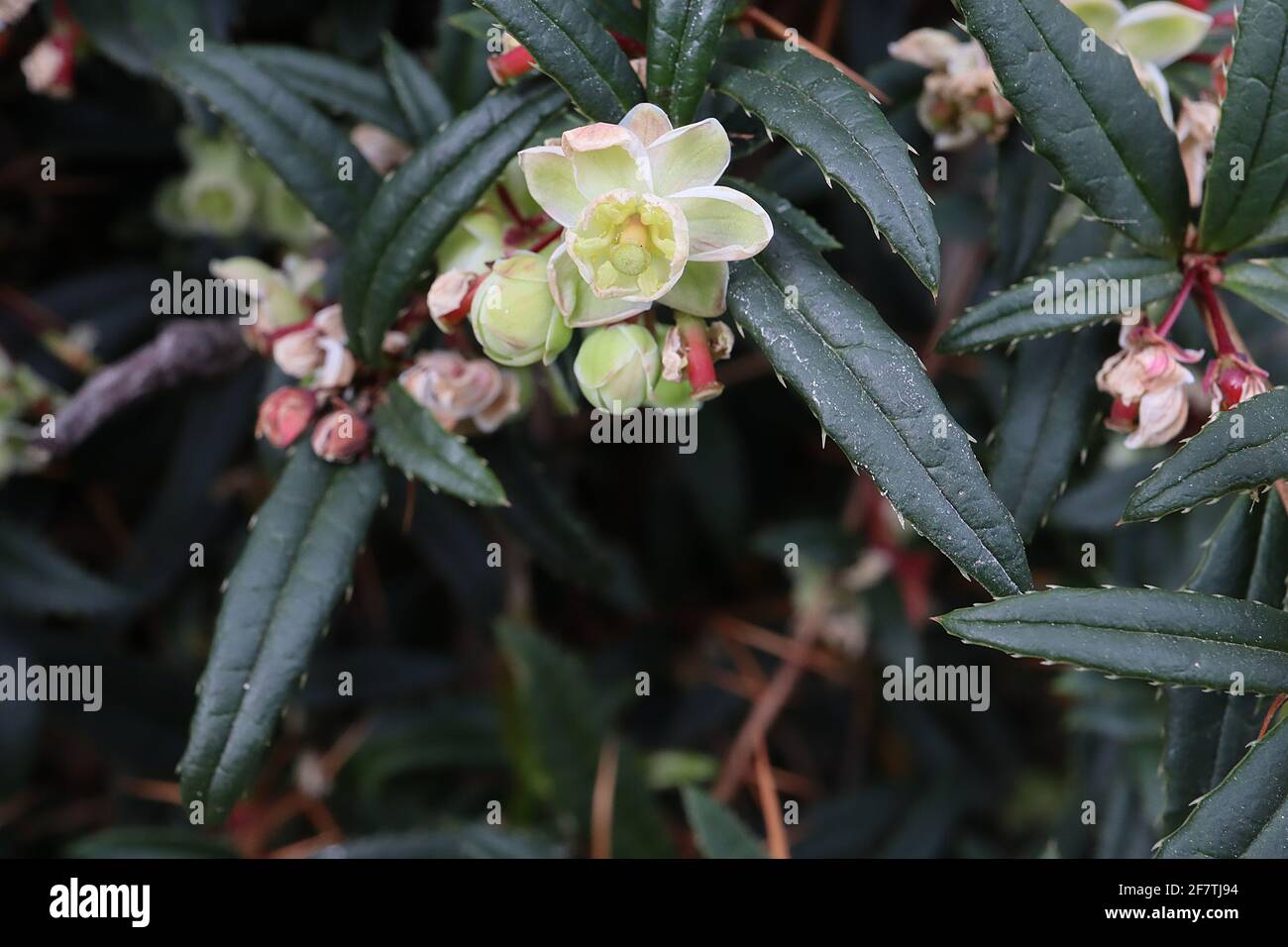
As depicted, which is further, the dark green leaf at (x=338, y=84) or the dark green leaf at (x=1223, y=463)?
the dark green leaf at (x=338, y=84)

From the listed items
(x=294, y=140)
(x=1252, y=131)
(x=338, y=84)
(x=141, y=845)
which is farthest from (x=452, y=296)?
(x=141, y=845)

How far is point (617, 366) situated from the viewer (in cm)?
77

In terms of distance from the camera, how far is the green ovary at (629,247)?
2.43ft

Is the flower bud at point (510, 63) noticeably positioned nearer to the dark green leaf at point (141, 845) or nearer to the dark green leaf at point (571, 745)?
the dark green leaf at point (571, 745)

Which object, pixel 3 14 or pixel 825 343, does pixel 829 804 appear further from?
pixel 3 14

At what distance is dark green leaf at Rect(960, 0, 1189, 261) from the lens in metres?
0.80

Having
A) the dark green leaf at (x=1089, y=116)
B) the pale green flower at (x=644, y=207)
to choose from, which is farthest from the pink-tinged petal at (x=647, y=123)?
the dark green leaf at (x=1089, y=116)

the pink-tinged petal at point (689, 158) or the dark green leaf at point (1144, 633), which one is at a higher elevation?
the pink-tinged petal at point (689, 158)

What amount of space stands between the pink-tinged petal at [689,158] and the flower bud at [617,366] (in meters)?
0.11

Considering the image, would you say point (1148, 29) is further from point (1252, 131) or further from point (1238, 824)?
point (1238, 824)

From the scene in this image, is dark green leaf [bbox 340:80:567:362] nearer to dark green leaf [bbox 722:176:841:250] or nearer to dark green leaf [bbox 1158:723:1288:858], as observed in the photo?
dark green leaf [bbox 722:176:841:250]

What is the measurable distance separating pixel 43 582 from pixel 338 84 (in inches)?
28.9
